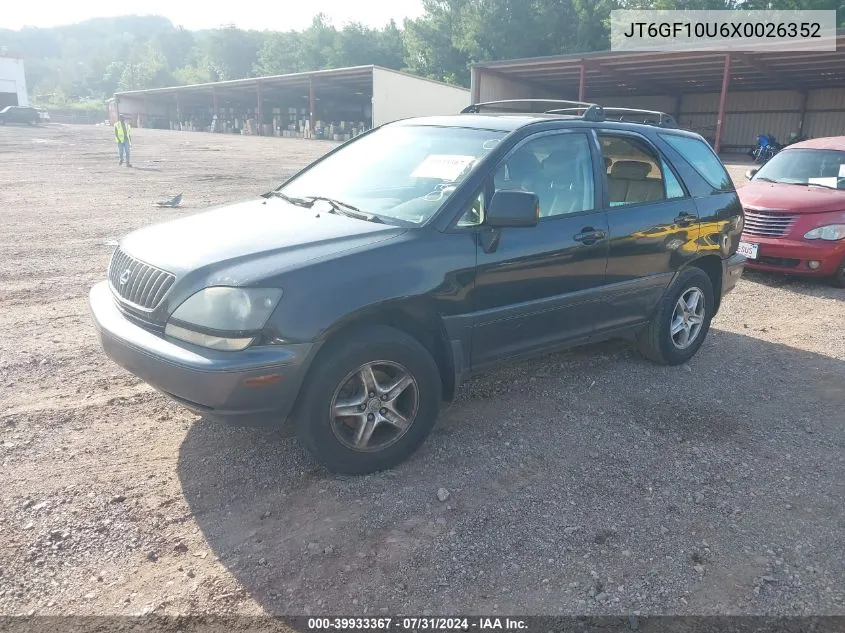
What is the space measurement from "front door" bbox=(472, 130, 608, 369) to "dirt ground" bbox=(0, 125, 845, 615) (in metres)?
0.58

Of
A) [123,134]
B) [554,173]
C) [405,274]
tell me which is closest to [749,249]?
[554,173]

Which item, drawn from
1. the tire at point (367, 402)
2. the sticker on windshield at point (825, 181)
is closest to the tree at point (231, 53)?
the sticker on windshield at point (825, 181)

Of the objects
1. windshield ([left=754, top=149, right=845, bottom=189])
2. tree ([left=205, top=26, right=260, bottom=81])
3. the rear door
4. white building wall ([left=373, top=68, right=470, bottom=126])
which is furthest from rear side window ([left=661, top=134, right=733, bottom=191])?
tree ([left=205, top=26, right=260, bottom=81])

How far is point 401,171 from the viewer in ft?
13.3

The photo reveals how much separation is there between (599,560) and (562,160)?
2517mm

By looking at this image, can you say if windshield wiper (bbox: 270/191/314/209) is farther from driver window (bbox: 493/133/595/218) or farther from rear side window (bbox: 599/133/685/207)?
rear side window (bbox: 599/133/685/207)

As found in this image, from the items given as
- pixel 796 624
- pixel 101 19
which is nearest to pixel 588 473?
pixel 796 624

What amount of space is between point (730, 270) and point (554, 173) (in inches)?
89.3

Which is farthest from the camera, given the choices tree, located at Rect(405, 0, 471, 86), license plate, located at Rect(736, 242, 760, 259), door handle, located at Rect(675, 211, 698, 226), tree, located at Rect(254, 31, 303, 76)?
tree, located at Rect(254, 31, 303, 76)

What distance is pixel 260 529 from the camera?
9.71 feet

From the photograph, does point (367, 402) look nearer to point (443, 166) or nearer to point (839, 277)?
point (443, 166)

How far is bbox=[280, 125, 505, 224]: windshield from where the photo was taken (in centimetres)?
372

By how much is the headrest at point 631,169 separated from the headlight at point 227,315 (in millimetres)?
2758

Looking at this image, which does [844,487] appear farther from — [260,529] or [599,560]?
[260,529]
